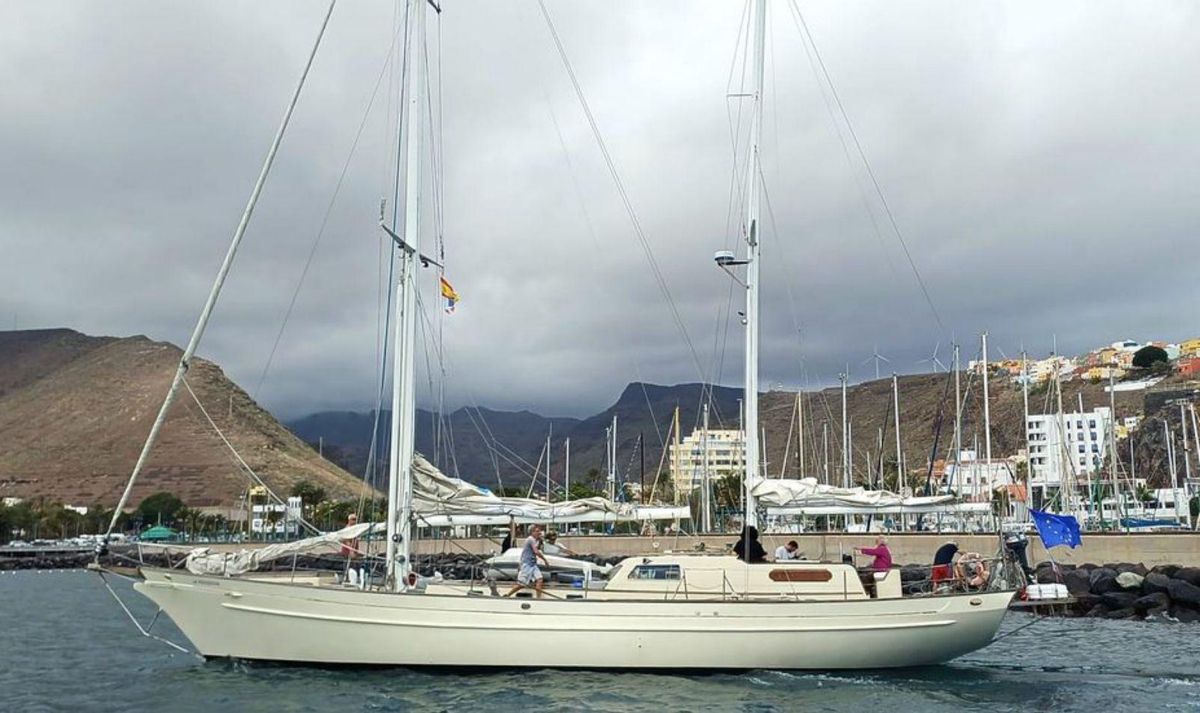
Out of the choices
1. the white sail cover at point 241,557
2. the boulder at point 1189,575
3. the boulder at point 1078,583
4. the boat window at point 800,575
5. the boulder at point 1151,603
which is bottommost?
the boulder at point 1151,603

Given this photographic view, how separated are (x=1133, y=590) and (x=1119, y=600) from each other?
1.40m

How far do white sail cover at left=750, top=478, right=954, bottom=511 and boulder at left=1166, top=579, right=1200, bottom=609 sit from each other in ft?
38.5

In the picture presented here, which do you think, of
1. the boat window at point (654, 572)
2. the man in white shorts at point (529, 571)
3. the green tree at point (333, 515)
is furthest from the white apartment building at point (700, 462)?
the green tree at point (333, 515)

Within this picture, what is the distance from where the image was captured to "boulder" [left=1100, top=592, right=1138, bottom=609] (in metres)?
33.1

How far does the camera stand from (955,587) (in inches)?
824

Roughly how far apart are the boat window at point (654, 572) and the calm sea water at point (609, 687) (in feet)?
6.32

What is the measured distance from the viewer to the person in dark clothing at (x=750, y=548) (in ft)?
67.6

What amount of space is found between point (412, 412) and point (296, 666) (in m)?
5.55

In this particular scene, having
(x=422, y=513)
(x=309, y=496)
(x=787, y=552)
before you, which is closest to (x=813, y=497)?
(x=787, y=552)

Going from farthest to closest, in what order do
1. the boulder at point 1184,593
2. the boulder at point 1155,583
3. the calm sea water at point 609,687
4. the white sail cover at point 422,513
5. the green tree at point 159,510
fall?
1. the green tree at point 159,510
2. the boulder at point 1155,583
3. the boulder at point 1184,593
4. the white sail cover at point 422,513
5. the calm sea water at point 609,687

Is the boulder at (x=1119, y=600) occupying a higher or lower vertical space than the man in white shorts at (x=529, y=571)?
lower

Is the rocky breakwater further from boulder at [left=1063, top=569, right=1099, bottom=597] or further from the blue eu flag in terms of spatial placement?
the blue eu flag

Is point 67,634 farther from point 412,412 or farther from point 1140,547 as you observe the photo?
point 1140,547

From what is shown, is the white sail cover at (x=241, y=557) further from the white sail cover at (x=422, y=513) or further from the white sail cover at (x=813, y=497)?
the white sail cover at (x=813, y=497)
